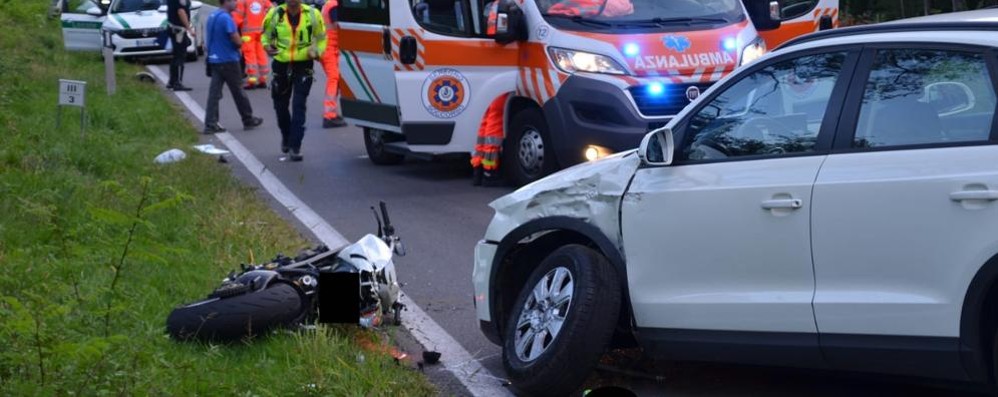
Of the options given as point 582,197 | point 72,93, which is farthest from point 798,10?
point 582,197

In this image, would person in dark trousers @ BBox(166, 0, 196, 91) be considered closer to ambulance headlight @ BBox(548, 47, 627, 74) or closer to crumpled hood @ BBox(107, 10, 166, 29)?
crumpled hood @ BBox(107, 10, 166, 29)

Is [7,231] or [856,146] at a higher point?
[856,146]

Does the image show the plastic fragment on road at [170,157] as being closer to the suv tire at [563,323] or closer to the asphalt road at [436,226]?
the asphalt road at [436,226]

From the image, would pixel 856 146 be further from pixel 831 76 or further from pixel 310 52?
pixel 310 52

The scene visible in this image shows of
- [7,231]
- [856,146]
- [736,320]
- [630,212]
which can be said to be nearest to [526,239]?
[630,212]

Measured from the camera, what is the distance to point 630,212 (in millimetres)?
6281

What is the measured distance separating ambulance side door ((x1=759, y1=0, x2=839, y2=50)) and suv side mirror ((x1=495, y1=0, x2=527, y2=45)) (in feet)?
8.17

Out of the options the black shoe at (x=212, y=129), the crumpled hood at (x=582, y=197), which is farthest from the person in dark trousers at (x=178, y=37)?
the crumpled hood at (x=582, y=197)

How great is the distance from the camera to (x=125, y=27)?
27.6 meters

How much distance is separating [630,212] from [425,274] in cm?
341

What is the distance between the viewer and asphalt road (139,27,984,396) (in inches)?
259

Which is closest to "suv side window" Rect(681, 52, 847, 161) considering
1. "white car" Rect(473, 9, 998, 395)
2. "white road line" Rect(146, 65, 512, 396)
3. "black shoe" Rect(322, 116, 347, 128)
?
"white car" Rect(473, 9, 998, 395)

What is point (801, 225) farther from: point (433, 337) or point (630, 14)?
point (630, 14)

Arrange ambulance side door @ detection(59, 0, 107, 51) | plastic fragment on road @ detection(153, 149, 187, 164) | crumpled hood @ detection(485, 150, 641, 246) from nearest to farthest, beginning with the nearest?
1. crumpled hood @ detection(485, 150, 641, 246)
2. plastic fragment on road @ detection(153, 149, 187, 164)
3. ambulance side door @ detection(59, 0, 107, 51)
